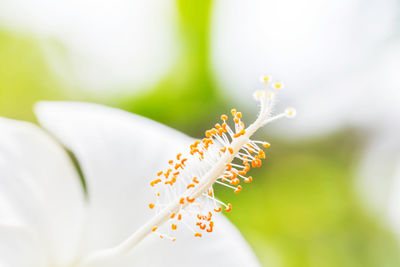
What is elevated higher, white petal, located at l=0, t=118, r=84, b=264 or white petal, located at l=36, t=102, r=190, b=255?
white petal, located at l=36, t=102, r=190, b=255

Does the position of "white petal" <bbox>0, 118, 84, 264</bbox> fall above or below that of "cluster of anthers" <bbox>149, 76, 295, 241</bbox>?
below

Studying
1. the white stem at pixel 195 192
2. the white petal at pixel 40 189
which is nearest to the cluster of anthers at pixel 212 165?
the white stem at pixel 195 192

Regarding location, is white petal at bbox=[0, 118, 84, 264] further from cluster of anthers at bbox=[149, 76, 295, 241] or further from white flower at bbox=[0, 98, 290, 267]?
cluster of anthers at bbox=[149, 76, 295, 241]

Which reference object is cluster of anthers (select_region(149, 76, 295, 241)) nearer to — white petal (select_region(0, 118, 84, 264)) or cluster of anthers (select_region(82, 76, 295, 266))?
cluster of anthers (select_region(82, 76, 295, 266))

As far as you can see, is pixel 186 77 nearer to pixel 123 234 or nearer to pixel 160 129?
pixel 160 129

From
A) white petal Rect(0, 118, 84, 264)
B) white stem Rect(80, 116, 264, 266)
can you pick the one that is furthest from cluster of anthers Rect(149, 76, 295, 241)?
white petal Rect(0, 118, 84, 264)
